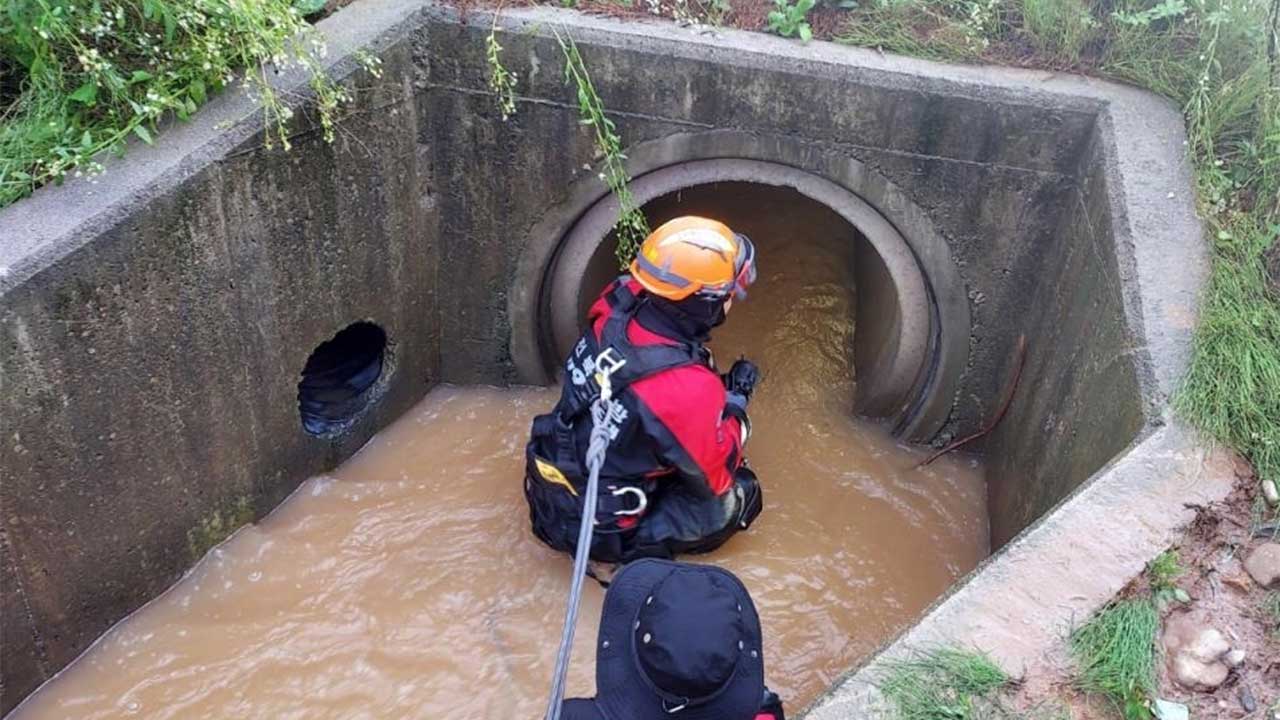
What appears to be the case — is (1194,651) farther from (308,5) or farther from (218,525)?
(308,5)

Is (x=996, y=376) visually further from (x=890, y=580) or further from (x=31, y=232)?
(x=31, y=232)

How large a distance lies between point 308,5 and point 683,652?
327 centimetres

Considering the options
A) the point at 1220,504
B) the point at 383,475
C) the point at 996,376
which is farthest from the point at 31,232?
the point at 996,376

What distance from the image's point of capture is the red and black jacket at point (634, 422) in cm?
374

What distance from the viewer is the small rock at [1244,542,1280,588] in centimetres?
282

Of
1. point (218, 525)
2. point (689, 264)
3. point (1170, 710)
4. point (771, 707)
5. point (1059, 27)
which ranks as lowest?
point (218, 525)

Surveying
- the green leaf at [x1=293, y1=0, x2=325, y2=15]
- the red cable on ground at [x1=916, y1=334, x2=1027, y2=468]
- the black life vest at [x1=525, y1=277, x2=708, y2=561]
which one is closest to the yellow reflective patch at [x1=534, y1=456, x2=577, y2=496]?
the black life vest at [x1=525, y1=277, x2=708, y2=561]

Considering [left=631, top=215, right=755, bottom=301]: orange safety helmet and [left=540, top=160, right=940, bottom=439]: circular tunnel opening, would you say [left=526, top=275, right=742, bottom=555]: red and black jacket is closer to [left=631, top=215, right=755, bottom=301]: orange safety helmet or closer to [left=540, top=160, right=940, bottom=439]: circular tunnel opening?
[left=631, top=215, right=755, bottom=301]: orange safety helmet

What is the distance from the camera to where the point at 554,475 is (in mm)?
4039

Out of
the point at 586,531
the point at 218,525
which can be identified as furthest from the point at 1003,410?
the point at 218,525

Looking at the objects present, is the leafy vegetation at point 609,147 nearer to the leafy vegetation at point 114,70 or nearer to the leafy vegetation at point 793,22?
the leafy vegetation at point 793,22

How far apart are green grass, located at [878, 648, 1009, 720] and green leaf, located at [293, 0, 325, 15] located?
341 centimetres

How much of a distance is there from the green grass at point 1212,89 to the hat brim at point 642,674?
160cm

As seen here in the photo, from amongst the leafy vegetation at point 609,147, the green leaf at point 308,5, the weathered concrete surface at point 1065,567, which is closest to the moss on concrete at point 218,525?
the leafy vegetation at point 609,147
